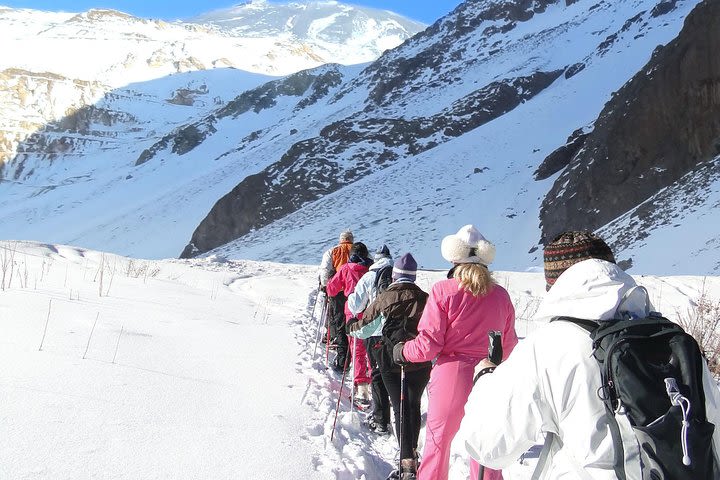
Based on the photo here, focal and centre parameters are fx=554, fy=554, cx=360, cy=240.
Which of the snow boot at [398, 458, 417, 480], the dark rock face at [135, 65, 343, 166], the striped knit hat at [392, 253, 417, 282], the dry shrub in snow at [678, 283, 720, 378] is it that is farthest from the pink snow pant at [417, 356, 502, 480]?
the dark rock face at [135, 65, 343, 166]

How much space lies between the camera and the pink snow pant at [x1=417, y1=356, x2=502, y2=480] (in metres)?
3.02

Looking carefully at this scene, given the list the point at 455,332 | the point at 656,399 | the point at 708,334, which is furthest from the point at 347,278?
the point at 656,399

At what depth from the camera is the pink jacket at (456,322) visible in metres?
3.01

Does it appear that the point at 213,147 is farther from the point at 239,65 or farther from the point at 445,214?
the point at 239,65

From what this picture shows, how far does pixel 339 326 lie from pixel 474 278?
365cm

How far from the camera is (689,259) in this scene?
41.8ft

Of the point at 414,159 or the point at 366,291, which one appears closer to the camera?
the point at 366,291

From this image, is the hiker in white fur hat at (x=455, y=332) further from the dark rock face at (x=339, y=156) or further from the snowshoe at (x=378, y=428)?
the dark rock face at (x=339, y=156)

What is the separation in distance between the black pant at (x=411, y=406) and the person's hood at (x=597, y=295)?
2.26 meters

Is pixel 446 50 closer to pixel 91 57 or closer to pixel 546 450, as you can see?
pixel 546 450

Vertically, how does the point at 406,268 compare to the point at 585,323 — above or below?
below

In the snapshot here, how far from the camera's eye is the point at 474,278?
2992mm

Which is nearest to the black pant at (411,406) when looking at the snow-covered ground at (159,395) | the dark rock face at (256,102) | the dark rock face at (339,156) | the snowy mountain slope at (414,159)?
the snow-covered ground at (159,395)

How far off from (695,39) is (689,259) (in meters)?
10.7
